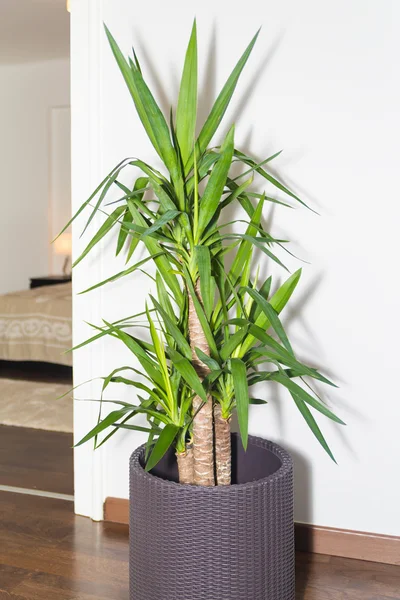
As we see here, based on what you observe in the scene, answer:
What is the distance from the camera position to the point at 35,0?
4992 millimetres

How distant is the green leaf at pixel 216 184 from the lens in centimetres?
164

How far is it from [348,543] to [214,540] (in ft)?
2.80

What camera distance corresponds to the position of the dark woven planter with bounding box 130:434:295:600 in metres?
1.61

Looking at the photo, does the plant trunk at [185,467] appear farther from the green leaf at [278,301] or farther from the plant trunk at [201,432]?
the green leaf at [278,301]

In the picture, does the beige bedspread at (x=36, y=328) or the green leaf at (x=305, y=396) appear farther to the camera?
the beige bedspread at (x=36, y=328)

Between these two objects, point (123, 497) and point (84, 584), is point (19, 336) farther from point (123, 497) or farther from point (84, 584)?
point (84, 584)

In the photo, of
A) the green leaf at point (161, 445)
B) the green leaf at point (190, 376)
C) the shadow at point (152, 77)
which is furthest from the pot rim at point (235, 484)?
the shadow at point (152, 77)

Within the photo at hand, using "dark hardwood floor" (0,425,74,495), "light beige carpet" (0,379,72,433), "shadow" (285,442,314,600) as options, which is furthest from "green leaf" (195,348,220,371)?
"light beige carpet" (0,379,72,433)

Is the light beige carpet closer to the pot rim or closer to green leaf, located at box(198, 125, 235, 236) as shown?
the pot rim

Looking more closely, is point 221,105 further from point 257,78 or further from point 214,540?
point 214,540

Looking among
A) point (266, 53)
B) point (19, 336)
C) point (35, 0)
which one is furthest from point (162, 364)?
point (35, 0)

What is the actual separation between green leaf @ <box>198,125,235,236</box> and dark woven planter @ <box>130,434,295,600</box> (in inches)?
26.1

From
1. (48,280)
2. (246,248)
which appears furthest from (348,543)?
(48,280)

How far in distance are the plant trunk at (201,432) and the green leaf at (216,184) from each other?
9.0 inches
